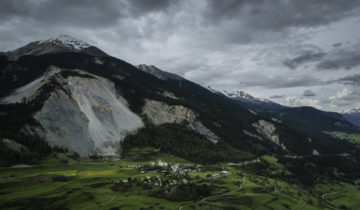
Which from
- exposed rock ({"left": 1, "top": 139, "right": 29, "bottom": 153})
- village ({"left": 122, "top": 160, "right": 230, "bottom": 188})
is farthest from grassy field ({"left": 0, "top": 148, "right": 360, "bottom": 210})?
exposed rock ({"left": 1, "top": 139, "right": 29, "bottom": 153})

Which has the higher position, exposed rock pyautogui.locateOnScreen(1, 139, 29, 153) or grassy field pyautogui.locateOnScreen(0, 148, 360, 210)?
exposed rock pyautogui.locateOnScreen(1, 139, 29, 153)

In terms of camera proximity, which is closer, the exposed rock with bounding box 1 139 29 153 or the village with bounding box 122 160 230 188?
the village with bounding box 122 160 230 188

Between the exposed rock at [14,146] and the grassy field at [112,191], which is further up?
the exposed rock at [14,146]

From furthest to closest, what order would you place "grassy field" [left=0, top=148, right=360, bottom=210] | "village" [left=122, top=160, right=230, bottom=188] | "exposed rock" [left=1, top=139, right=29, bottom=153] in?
"exposed rock" [left=1, top=139, right=29, bottom=153], "village" [left=122, top=160, right=230, bottom=188], "grassy field" [left=0, top=148, right=360, bottom=210]

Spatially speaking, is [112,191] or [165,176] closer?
[112,191]

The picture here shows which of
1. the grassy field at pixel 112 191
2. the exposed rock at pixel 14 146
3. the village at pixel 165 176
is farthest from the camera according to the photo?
the exposed rock at pixel 14 146

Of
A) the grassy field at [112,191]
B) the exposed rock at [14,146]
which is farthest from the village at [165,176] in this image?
the exposed rock at [14,146]

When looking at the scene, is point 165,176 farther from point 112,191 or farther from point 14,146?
point 14,146

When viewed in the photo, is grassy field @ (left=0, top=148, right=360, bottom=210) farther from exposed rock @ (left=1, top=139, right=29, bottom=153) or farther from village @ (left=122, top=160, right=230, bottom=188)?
exposed rock @ (left=1, top=139, right=29, bottom=153)

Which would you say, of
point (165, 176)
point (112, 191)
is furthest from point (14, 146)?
point (165, 176)

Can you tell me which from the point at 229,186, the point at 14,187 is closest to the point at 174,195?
the point at 229,186

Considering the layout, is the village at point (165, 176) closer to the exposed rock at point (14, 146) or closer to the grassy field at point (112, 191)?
the grassy field at point (112, 191)

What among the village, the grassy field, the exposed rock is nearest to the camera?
the grassy field
